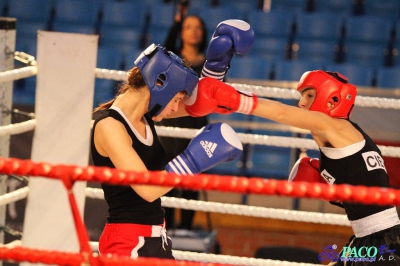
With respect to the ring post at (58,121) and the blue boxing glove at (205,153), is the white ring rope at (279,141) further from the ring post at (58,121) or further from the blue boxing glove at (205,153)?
the blue boxing glove at (205,153)

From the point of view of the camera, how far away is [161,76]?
1.93 meters

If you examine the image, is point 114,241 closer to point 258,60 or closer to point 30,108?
point 30,108

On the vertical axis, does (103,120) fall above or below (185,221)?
above

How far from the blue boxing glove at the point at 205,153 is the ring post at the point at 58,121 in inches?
32.9

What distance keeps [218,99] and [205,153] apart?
323 millimetres

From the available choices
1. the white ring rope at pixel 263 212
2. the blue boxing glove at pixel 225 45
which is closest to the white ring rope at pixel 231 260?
the white ring rope at pixel 263 212

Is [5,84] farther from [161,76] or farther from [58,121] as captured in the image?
[161,76]

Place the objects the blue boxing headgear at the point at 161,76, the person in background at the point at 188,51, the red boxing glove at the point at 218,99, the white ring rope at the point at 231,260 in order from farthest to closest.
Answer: the person in background at the point at 188,51 → the white ring rope at the point at 231,260 → the red boxing glove at the point at 218,99 → the blue boxing headgear at the point at 161,76

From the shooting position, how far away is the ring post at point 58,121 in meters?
2.49

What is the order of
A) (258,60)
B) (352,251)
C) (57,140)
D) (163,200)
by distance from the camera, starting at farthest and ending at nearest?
(258,60), (163,200), (57,140), (352,251)

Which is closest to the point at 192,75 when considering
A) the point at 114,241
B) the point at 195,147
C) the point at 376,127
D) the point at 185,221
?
the point at 195,147

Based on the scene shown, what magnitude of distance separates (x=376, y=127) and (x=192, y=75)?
2.39 m

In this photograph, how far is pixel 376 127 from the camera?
13.4 ft

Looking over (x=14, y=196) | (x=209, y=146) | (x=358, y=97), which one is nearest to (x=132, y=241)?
(x=209, y=146)
